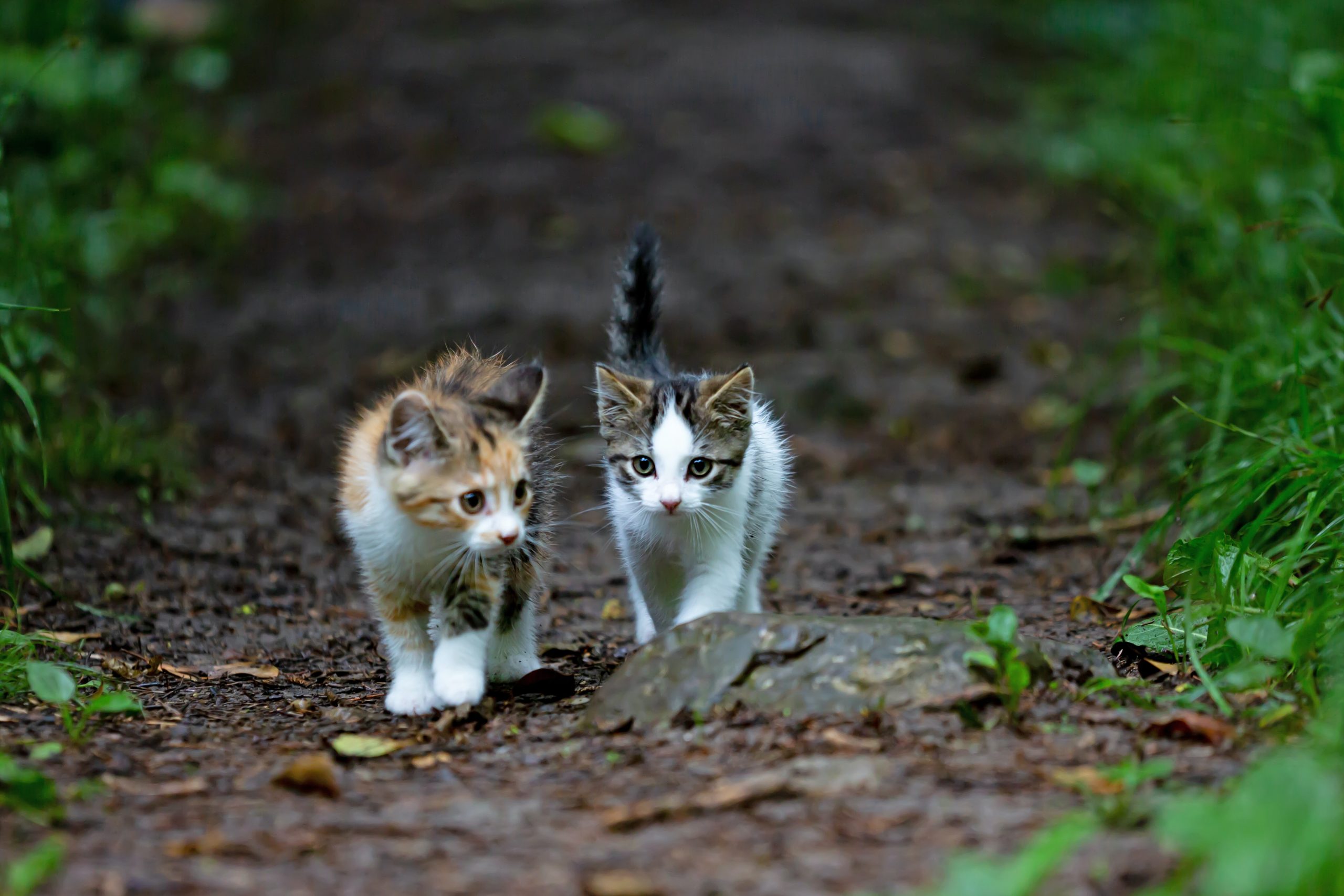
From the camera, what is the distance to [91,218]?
25.4 feet

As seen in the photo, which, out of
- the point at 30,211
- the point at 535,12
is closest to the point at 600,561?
the point at 30,211

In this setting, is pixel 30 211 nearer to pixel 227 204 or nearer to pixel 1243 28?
pixel 227 204

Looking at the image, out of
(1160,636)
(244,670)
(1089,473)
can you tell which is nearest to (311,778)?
(244,670)

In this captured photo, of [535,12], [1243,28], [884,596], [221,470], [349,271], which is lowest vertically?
[884,596]

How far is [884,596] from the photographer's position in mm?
5312

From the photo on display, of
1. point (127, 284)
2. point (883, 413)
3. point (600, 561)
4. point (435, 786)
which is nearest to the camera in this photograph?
point (435, 786)

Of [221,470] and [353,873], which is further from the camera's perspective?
[221,470]

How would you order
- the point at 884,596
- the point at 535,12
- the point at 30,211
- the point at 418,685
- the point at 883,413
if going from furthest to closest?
the point at 535,12, the point at 883,413, the point at 30,211, the point at 884,596, the point at 418,685

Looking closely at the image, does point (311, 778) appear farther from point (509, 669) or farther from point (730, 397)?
point (730, 397)

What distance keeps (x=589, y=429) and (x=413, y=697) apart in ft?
13.2

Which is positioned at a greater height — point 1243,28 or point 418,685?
point 1243,28

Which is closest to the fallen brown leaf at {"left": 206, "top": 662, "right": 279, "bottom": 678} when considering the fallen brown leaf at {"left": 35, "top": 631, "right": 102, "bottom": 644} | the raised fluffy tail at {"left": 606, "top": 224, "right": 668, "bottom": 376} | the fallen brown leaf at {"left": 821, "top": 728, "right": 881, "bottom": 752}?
the fallen brown leaf at {"left": 35, "top": 631, "right": 102, "bottom": 644}

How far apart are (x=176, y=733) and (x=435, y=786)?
891 millimetres

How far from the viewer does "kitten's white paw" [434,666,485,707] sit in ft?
12.4
